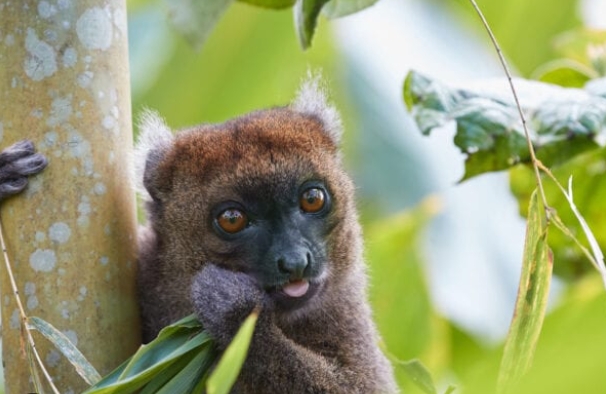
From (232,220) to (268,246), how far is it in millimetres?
269

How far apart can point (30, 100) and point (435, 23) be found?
5.03 metres

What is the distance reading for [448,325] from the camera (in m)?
6.28

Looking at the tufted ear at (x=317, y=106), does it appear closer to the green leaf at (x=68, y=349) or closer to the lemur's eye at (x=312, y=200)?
the lemur's eye at (x=312, y=200)

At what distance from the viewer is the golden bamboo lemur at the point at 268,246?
397 cm

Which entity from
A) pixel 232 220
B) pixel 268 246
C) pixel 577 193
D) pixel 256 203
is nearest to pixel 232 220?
pixel 232 220

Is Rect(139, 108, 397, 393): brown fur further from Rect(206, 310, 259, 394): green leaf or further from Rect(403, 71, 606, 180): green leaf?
Rect(206, 310, 259, 394): green leaf

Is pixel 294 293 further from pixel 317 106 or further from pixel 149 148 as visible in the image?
pixel 317 106

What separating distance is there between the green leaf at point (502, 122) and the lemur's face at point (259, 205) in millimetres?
915

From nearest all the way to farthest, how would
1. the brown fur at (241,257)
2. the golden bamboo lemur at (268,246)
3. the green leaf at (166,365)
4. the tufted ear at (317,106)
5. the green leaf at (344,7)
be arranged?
the green leaf at (166,365), the green leaf at (344,7), the golden bamboo lemur at (268,246), the brown fur at (241,257), the tufted ear at (317,106)

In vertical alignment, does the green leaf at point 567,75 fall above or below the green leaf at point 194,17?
below

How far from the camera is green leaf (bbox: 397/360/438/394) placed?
3.40m

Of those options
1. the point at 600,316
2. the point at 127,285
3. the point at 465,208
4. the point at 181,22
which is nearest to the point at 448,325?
the point at 465,208

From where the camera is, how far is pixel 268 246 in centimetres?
418

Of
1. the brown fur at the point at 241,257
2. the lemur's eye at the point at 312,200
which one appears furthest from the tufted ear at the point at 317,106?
the lemur's eye at the point at 312,200
